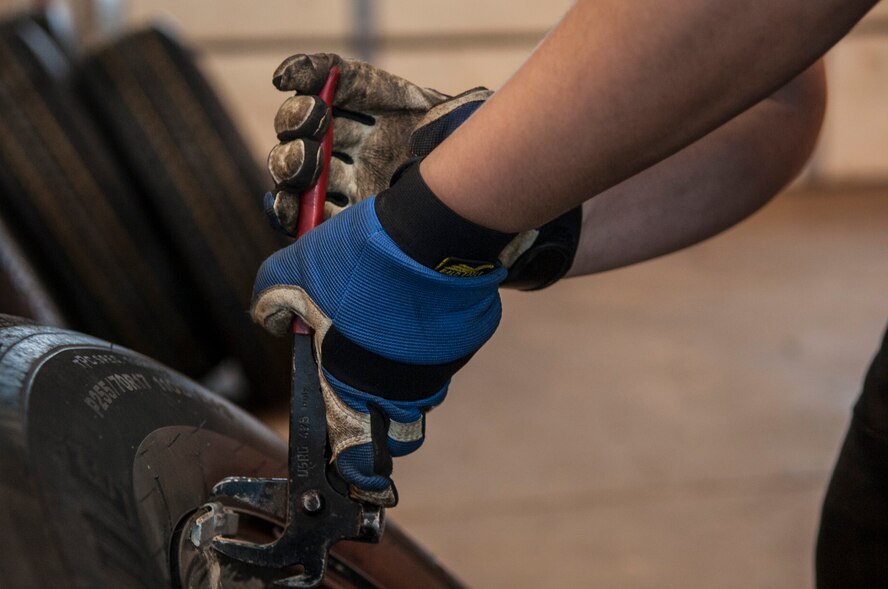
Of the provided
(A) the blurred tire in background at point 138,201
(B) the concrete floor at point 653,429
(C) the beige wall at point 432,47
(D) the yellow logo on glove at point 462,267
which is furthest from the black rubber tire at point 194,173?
(C) the beige wall at point 432,47

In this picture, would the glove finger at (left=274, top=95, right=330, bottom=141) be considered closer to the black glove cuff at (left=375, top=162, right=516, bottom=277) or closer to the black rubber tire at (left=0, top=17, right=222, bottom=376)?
the black glove cuff at (left=375, top=162, right=516, bottom=277)

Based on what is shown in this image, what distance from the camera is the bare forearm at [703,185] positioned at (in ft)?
3.55

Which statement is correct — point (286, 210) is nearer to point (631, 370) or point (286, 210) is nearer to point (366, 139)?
point (366, 139)

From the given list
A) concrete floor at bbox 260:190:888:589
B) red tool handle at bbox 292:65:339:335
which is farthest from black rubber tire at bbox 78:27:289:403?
red tool handle at bbox 292:65:339:335

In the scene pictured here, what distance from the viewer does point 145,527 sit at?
0.76 meters

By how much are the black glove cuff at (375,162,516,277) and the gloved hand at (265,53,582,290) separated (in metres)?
0.12

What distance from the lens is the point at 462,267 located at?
805 mm

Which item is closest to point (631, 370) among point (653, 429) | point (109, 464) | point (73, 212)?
point (653, 429)

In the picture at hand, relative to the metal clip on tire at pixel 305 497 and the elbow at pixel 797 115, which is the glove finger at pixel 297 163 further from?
the elbow at pixel 797 115

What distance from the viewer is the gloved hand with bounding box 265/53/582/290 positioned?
0.88 meters

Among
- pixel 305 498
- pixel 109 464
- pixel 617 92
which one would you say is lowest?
pixel 305 498

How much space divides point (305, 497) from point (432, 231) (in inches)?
10.4

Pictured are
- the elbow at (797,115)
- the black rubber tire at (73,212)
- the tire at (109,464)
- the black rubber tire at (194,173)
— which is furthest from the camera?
the black rubber tire at (194,173)

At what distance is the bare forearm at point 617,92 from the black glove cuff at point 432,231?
0.01 m
